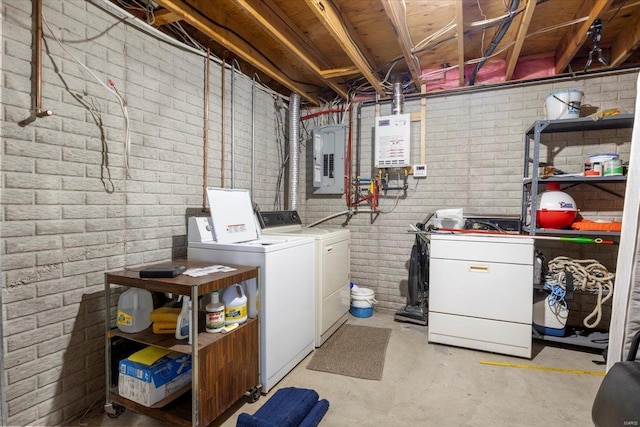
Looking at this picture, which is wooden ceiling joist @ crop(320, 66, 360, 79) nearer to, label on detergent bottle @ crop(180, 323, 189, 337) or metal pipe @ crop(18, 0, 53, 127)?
metal pipe @ crop(18, 0, 53, 127)

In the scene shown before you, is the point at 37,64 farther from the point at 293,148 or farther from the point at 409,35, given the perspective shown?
the point at 409,35

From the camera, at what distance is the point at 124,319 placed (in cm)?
162

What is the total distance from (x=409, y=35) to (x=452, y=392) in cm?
255

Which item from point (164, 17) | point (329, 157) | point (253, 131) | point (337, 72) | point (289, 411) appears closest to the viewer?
point (289, 411)

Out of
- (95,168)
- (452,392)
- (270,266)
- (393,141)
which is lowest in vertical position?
(452,392)

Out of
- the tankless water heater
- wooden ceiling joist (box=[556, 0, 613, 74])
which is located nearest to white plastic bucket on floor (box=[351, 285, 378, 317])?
the tankless water heater

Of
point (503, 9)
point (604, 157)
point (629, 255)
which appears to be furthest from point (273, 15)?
point (604, 157)

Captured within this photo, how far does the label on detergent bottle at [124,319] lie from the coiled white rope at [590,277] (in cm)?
306

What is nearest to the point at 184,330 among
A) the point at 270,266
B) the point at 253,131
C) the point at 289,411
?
the point at 270,266

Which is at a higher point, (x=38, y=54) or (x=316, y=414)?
(x=38, y=54)

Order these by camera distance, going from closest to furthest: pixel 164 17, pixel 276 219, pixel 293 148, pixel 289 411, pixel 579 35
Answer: pixel 289 411 → pixel 164 17 → pixel 579 35 → pixel 276 219 → pixel 293 148

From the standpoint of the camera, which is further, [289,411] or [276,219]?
[276,219]

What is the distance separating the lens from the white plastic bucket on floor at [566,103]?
2451mm

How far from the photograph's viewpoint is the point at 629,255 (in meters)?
1.26
